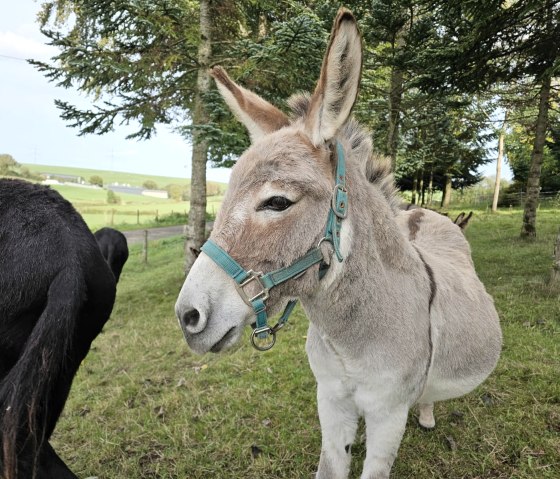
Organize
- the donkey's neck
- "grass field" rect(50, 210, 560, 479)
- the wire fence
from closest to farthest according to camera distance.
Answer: the donkey's neck < "grass field" rect(50, 210, 560, 479) < the wire fence

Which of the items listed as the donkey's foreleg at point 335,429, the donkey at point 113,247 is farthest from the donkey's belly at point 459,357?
the donkey at point 113,247

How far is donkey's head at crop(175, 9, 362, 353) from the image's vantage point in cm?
132

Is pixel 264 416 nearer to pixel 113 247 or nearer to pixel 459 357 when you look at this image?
pixel 459 357

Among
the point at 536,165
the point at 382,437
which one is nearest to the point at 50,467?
the point at 382,437

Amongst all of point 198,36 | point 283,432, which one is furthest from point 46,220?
point 198,36

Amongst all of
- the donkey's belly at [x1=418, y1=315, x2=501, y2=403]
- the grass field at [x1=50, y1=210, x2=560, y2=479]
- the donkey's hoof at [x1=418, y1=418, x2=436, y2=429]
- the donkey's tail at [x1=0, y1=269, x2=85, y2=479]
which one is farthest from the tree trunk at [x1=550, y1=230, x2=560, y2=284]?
the donkey's tail at [x1=0, y1=269, x2=85, y2=479]

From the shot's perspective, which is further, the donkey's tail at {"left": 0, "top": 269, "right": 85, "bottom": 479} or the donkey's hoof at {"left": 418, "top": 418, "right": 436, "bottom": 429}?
the donkey's hoof at {"left": 418, "top": 418, "right": 436, "bottom": 429}

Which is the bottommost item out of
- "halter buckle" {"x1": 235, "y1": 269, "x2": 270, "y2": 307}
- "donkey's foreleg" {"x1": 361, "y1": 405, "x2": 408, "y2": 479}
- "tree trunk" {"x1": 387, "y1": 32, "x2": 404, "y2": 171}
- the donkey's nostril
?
"donkey's foreleg" {"x1": 361, "y1": 405, "x2": 408, "y2": 479}

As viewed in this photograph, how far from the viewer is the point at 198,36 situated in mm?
7156

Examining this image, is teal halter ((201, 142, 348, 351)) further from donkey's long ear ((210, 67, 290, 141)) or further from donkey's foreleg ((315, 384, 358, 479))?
donkey's foreleg ((315, 384, 358, 479))

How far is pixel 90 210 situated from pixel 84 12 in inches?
1063

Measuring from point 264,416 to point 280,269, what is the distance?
257cm

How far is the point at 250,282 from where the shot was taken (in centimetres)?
136

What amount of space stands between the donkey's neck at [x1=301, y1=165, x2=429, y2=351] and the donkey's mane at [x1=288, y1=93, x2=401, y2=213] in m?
0.09
